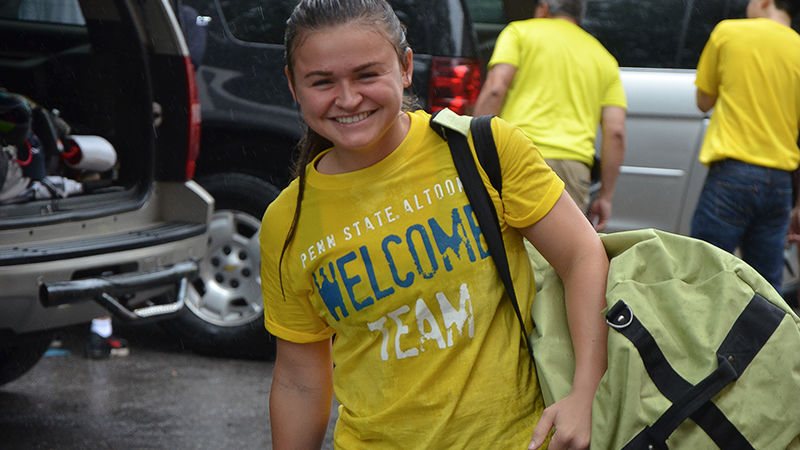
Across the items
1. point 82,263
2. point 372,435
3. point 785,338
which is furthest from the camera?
point 82,263

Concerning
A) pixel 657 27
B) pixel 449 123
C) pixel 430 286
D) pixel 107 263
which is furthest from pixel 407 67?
pixel 657 27

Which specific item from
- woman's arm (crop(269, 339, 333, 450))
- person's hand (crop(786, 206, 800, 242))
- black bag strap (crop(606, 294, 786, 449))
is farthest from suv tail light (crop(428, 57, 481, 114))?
black bag strap (crop(606, 294, 786, 449))

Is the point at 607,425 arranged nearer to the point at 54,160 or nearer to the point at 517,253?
the point at 517,253

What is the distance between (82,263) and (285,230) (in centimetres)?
204

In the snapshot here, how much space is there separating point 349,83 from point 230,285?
146 inches

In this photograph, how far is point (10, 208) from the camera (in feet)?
13.9

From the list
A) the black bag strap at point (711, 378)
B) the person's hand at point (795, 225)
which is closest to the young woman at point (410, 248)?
the black bag strap at point (711, 378)

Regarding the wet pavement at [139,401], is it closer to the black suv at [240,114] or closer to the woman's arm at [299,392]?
the black suv at [240,114]

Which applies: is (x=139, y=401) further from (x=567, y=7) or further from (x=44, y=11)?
(x=567, y=7)

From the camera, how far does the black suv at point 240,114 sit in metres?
5.33

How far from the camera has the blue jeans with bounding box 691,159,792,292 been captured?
459cm

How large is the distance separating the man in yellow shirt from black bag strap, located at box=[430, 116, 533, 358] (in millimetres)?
2763

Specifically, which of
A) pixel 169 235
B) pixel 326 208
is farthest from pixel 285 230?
pixel 169 235

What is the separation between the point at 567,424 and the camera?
1.73m
